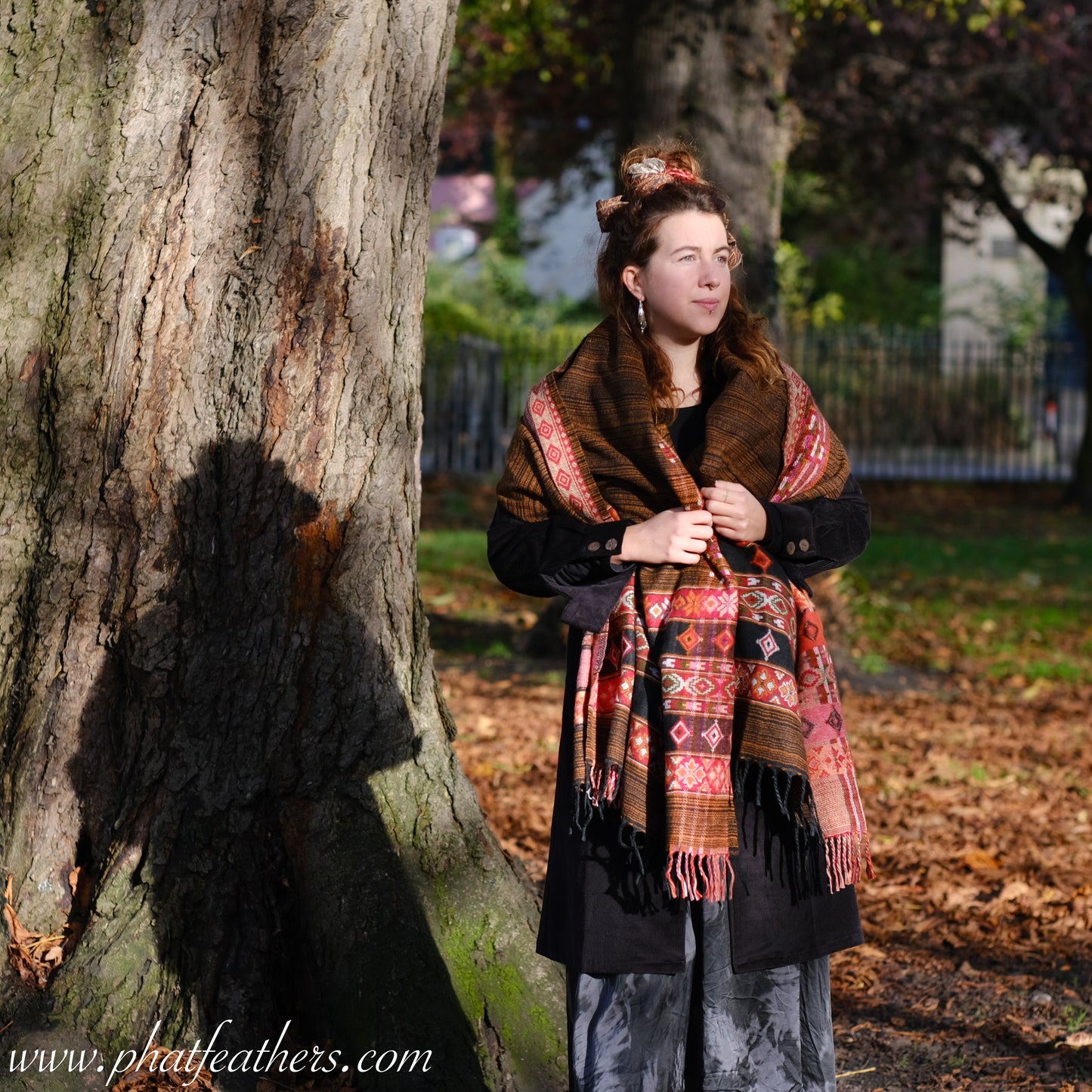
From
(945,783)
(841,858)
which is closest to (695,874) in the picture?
(841,858)

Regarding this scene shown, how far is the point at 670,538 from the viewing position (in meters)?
2.40

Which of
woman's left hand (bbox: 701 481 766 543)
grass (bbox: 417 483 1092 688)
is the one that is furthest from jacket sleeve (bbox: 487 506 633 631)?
grass (bbox: 417 483 1092 688)

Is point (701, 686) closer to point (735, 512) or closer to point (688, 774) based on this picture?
point (688, 774)

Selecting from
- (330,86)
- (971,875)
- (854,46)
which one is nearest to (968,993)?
(971,875)

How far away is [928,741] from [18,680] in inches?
187

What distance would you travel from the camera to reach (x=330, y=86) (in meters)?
3.04

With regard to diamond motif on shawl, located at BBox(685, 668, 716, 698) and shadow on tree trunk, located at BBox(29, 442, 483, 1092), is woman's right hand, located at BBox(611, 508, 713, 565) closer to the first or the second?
diamond motif on shawl, located at BBox(685, 668, 716, 698)

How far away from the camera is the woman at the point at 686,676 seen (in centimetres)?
241

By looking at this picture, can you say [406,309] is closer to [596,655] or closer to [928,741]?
[596,655]

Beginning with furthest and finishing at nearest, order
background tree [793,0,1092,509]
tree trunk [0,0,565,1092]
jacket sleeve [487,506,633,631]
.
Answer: background tree [793,0,1092,509] → tree trunk [0,0,565,1092] → jacket sleeve [487,506,633,631]

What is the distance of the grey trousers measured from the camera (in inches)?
98.4

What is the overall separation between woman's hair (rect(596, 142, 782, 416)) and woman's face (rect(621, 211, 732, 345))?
0.02m

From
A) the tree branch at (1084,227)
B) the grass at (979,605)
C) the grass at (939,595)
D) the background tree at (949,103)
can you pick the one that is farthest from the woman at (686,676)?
the tree branch at (1084,227)

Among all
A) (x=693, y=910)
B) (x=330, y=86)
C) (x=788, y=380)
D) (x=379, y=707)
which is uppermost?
(x=330, y=86)
